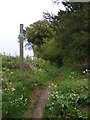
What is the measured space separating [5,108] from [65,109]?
128cm

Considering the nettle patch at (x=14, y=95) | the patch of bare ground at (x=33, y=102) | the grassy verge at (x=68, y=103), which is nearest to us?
the grassy verge at (x=68, y=103)

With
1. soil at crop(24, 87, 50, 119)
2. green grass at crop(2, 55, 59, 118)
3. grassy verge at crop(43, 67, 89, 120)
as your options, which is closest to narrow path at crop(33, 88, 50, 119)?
soil at crop(24, 87, 50, 119)

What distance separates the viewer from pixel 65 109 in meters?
4.93

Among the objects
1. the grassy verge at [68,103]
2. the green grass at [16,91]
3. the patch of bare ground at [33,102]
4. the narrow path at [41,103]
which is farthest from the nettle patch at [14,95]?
the grassy verge at [68,103]

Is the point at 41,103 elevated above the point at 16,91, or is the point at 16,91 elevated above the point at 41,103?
the point at 16,91

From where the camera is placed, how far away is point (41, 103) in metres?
5.68

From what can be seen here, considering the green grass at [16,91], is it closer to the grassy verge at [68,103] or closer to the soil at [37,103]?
the soil at [37,103]

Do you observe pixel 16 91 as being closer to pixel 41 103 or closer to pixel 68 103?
pixel 41 103

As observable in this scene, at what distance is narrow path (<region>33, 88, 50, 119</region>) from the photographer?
515 centimetres

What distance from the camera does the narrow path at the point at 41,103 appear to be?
515 centimetres

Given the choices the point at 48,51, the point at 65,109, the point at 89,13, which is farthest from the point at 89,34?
the point at 48,51

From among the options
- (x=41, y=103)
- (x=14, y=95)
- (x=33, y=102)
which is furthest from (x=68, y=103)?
(x=14, y=95)

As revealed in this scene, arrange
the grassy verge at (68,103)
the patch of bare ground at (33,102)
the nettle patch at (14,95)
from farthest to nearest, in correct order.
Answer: the patch of bare ground at (33,102) < the nettle patch at (14,95) < the grassy verge at (68,103)

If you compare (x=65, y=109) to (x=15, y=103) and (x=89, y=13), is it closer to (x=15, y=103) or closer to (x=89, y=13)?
(x=15, y=103)
